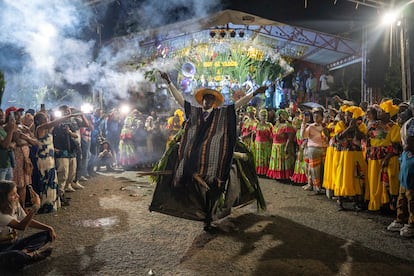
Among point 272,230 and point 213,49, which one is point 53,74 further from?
point 272,230

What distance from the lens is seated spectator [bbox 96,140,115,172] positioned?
10938 millimetres

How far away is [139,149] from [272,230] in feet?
24.5

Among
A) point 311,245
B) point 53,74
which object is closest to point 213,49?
point 53,74

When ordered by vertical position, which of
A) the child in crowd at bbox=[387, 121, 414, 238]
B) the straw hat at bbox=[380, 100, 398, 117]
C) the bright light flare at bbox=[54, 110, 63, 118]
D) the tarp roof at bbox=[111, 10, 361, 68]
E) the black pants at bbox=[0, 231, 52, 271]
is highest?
the tarp roof at bbox=[111, 10, 361, 68]

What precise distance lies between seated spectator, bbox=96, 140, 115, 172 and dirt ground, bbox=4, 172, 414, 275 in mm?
4460

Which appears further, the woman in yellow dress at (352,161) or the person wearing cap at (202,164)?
the woman in yellow dress at (352,161)

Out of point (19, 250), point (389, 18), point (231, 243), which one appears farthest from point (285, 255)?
point (389, 18)

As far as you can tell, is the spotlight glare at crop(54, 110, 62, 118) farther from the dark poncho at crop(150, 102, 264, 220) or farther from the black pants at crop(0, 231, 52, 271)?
the black pants at crop(0, 231, 52, 271)

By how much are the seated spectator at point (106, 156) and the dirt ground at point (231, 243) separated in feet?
14.6

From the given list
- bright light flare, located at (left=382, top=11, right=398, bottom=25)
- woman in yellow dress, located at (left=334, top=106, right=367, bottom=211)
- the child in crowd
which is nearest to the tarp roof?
bright light flare, located at (left=382, top=11, right=398, bottom=25)

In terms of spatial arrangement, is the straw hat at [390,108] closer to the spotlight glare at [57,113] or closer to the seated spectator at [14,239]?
the seated spectator at [14,239]

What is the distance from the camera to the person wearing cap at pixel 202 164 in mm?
4785

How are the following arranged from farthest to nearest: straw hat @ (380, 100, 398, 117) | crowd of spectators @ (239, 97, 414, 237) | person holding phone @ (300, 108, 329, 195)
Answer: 1. person holding phone @ (300, 108, 329, 195)
2. straw hat @ (380, 100, 398, 117)
3. crowd of spectators @ (239, 97, 414, 237)

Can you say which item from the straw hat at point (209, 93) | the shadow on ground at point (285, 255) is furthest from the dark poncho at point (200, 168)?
the shadow on ground at point (285, 255)
